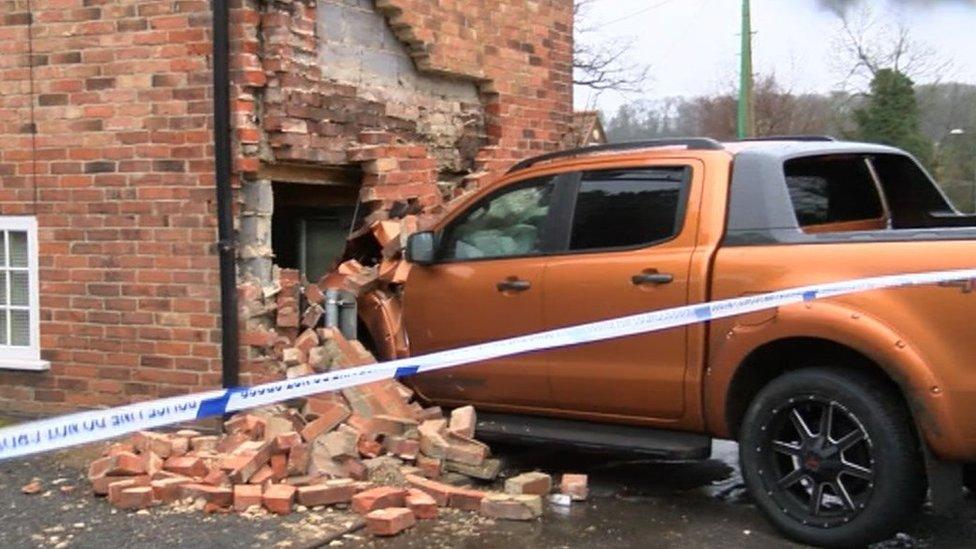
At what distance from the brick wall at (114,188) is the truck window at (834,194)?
11.2ft

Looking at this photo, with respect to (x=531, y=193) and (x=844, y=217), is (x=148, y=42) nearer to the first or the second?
(x=531, y=193)

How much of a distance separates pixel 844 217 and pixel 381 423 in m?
2.72

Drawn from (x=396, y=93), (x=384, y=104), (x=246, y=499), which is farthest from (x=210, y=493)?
(x=396, y=93)

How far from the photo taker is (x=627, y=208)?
5.77 metres

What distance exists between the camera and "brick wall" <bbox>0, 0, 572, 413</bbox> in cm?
668

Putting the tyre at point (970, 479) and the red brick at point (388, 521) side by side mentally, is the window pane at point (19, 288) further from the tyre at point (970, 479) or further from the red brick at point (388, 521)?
the tyre at point (970, 479)

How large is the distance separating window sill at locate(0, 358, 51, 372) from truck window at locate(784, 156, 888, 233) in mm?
4811

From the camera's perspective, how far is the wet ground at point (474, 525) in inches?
196

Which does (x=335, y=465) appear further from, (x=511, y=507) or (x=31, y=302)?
(x=31, y=302)

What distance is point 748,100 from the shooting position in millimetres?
24375

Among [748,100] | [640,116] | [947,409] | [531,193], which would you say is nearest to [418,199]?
[531,193]

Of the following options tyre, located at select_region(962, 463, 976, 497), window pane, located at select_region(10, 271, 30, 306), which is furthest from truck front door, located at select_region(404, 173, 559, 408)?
window pane, located at select_region(10, 271, 30, 306)

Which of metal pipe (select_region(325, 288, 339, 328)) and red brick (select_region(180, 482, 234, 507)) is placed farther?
metal pipe (select_region(325, 288, 339, 328))

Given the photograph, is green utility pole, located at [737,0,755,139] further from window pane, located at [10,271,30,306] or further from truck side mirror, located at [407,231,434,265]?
window pane, located at [10,271,30,306]
